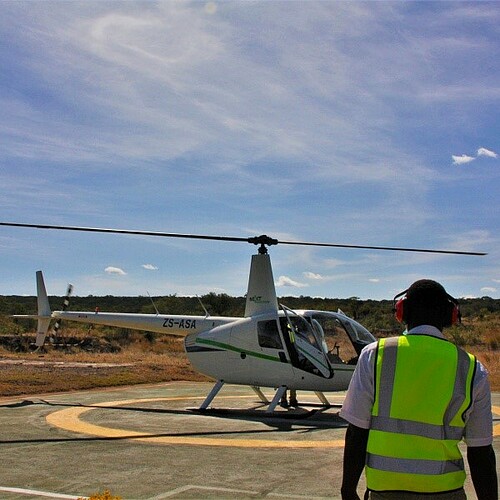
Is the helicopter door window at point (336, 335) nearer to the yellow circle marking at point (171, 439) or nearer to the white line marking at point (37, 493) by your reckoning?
the yellow circle marking at point (171, 439)

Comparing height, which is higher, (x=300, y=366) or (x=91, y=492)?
(x=300, y=366)

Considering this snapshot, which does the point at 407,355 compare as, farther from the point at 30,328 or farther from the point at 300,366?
the point at 30,328

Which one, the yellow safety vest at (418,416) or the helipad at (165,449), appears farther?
the helipad at (165,449)

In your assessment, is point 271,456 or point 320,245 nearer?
point 271,456

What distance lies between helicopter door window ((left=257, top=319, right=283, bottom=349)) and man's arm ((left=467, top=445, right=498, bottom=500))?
11538 millimetres

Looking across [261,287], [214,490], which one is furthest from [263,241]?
[214,490]

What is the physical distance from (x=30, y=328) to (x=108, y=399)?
137 ft

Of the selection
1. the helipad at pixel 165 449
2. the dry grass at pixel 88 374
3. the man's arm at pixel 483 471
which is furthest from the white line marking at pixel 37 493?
the dry grass at pixel 88 374

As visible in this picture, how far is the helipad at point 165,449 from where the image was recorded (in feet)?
26.3

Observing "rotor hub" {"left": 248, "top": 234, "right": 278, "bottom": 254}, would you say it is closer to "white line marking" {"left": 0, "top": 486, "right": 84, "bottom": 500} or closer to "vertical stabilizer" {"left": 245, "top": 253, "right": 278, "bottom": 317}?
"vertical stabilizer" {"left": 245, "top": 253, "right": 278, "bottom": 317}

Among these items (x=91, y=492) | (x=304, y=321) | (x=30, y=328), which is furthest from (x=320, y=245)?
(x=30, y=328)

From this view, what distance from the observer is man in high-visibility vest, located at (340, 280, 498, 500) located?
3250 millimetres

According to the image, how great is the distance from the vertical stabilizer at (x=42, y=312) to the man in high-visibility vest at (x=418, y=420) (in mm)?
17529

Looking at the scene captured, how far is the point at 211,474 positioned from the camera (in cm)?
877
